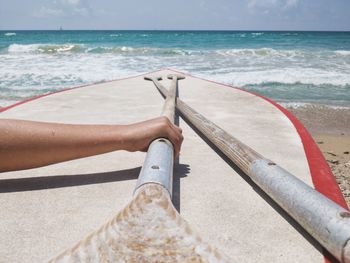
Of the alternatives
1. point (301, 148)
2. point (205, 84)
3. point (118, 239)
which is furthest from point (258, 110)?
point (118, 239)

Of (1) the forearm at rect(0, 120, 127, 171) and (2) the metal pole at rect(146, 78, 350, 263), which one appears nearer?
(2) the metal pole at rect(146, 78, 350, 263)

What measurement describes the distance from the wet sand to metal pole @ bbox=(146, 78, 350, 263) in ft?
6.52

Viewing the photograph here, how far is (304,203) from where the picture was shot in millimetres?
980

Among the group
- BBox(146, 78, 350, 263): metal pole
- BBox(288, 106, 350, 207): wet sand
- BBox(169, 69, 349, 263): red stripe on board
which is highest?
BBox(146, 78, 350, 263): metal pole

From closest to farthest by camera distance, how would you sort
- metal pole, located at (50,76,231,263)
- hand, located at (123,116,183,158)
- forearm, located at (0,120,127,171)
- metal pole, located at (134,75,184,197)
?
metal pole, located at (50,76,231,263) < metal pole, located at (134,75,184,197) < forearm, located at (0,120,127,171) < hand, located at (123,116,183,158)

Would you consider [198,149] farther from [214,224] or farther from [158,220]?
[158,220]

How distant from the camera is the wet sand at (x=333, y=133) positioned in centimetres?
356

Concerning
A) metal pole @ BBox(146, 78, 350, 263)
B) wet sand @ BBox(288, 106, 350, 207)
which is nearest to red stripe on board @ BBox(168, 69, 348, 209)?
metal pole @ BBox(146, 78, 350, 263)

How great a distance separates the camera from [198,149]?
71.9 inches

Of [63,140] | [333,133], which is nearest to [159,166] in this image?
[63,140]

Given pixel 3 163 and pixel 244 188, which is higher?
pixel 3 163

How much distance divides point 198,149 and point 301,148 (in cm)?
57

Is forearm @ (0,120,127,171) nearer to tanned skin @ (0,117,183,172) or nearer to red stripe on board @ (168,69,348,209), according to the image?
tanned skin @ (0,117,183,172)

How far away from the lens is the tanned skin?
3.97ft
